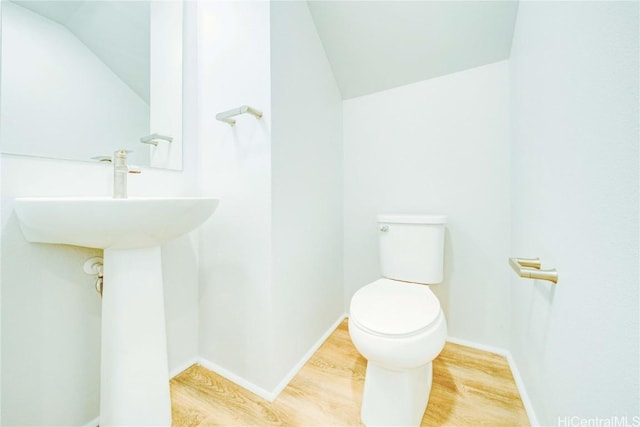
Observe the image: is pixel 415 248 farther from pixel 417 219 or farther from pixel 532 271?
pixel 532 271

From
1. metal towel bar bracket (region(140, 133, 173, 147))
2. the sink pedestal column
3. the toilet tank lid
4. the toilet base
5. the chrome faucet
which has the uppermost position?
metal towel bar bracket (region(140, 133, 173, 147))

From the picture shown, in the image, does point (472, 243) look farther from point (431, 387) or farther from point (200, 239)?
point (200, 239)

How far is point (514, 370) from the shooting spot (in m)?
1.10

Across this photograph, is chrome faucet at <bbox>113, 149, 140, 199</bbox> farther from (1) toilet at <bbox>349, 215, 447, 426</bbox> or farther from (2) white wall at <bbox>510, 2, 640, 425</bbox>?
(2) white wall at <bbox>510, 2, 640, 425</bbox>

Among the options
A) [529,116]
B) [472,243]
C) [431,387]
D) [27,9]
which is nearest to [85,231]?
[27,9]

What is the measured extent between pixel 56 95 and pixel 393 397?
1.55 meters

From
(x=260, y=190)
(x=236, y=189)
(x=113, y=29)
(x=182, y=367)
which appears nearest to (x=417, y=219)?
(x=260, y=190)

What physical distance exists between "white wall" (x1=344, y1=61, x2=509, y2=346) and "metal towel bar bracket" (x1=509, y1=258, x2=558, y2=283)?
62 cm

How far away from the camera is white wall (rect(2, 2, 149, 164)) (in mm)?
717

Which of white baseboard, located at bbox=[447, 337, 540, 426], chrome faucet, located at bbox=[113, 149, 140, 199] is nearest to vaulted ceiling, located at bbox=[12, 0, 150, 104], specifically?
chrome faucet, located at bbox=[113, 149, 140, 199]

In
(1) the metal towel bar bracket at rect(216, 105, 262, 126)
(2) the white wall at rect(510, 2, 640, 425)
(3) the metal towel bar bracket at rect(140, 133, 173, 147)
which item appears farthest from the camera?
(3) the metal towel bar bracket at rect(140, 133, 173, 147)

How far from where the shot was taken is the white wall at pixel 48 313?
692mm

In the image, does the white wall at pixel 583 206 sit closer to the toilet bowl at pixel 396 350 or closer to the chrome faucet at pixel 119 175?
the toilet bowl at pixel 396 350

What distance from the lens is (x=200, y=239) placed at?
1.19m
